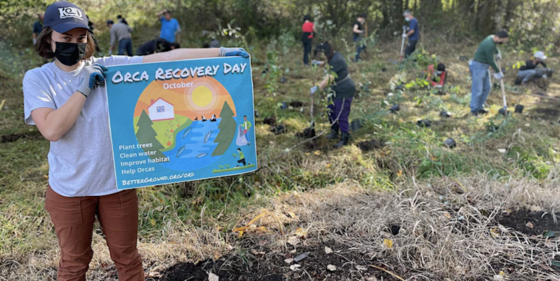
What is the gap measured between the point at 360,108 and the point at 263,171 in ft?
9.42

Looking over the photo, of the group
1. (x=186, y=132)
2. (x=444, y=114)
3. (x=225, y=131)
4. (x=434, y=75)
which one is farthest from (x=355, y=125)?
(x=186, y=132)

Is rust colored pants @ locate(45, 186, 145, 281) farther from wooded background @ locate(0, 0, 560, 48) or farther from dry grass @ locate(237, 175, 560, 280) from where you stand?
wooded background @ locate(0, 0, 560, 48)

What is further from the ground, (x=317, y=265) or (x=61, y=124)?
(x=61, y=124)

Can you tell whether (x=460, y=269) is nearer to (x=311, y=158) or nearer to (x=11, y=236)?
(x=311, y=158)

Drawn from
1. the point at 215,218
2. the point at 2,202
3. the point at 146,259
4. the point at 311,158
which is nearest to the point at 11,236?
the point at 2,202

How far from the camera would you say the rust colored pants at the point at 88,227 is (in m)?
1.88

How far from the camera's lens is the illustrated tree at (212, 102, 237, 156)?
2.25m

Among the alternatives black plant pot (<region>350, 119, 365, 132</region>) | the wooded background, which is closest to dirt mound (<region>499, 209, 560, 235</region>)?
black plant pot (<region>350, 119, 365, 132</region>)

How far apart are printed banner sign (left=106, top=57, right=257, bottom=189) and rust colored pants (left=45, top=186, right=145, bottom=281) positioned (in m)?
0.12

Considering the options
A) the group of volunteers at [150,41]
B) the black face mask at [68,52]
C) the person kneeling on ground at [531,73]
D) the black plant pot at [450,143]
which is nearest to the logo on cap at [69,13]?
the black face mask at [68,52]

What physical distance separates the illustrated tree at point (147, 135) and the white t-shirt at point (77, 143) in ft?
0.59

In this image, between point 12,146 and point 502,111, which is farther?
point 502,111

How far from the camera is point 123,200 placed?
6.48 ft

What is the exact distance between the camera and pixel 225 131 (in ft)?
7.47
